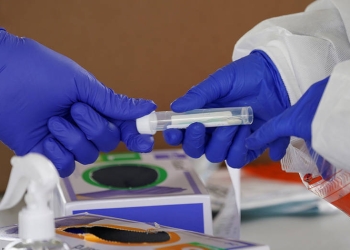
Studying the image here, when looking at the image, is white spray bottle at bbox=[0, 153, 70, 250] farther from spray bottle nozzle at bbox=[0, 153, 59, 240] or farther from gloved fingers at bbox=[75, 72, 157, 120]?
gloved fingers at bbox=[75, 72, 157, 120]

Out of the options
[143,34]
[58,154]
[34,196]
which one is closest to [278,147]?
[58,154]

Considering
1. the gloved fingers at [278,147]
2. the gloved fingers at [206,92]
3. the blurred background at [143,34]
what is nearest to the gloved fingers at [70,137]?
the gloved fingers at [206,92]

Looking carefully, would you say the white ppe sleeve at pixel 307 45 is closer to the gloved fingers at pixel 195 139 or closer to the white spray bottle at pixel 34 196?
the gloved fingers at pixel 195 139

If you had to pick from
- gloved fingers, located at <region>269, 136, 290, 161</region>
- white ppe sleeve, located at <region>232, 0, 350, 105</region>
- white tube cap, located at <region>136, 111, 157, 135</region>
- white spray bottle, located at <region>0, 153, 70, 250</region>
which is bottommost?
white spray bottle, located at <region>0, 153, 70, 250</region>

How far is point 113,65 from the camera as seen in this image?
1.40 m

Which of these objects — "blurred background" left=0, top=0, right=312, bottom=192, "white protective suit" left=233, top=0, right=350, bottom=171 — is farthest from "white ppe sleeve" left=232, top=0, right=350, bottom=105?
"blurred background" left=0, top=0, right=312, bottom=192

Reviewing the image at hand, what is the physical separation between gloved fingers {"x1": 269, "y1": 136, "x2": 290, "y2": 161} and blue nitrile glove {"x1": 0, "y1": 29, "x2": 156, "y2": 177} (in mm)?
144

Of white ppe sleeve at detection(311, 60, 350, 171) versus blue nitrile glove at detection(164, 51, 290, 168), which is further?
blue nitrile glove at detection(164, 51, 290, 168)

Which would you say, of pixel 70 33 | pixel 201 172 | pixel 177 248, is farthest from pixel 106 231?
pixel 70 33

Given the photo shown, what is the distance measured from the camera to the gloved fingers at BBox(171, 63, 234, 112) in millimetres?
754

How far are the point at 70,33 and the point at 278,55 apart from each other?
63 cm

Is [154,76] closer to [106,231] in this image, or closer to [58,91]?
[58,91]

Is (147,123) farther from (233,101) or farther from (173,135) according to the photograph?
(233,101)

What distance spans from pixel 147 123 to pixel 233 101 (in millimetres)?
146
